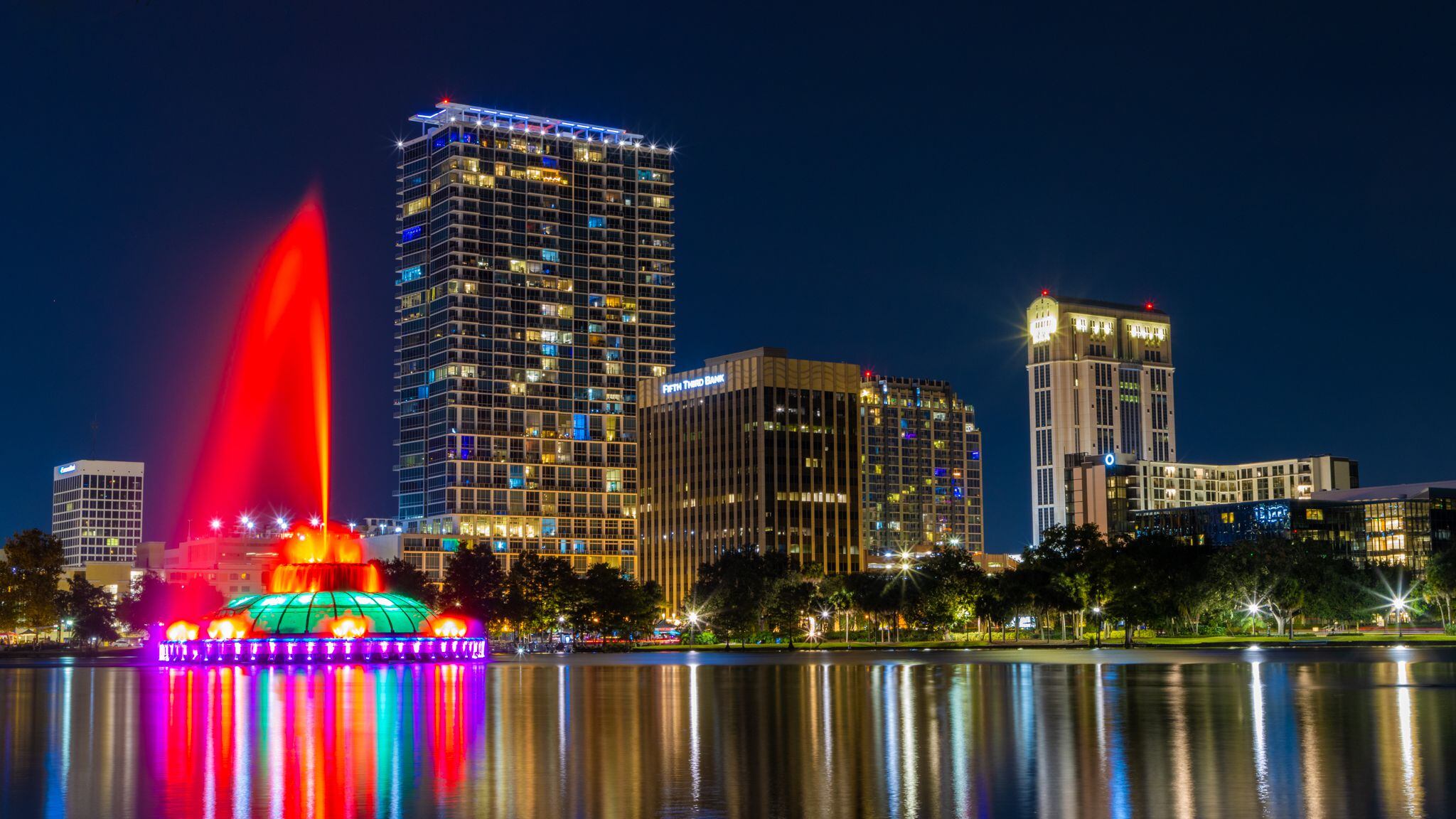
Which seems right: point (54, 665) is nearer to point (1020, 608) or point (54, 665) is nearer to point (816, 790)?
point (1020, 608)

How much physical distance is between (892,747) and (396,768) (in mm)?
13024

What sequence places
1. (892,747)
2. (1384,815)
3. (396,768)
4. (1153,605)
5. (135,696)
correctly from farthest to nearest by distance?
(1153,605) → (135,696) → (892,747) → (396,768) → (1384,815)

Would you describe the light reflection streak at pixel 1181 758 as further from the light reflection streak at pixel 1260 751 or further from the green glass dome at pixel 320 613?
the green glass dome at pixel 320 613

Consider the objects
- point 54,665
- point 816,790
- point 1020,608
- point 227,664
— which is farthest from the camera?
point 1020,608

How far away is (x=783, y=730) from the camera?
47750mm

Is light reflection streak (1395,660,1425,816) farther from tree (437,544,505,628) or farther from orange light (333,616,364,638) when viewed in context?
tree (437,544,505,628)

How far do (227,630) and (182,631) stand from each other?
4142mm

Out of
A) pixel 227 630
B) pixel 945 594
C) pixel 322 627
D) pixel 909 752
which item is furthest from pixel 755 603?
pixel 909 752

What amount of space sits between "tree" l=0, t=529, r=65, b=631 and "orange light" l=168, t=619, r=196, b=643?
54.3m

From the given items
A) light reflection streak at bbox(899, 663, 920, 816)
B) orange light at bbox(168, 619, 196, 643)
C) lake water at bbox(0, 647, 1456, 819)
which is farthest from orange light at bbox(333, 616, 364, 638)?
light reflection streak at bbox(899, 663, 920, 816)

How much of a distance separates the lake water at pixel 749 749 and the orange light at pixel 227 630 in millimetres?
52853

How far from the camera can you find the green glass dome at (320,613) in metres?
136

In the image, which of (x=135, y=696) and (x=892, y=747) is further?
(x=135, y=696)

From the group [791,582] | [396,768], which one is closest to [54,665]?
[791,582]
